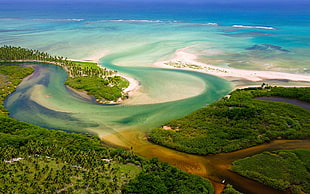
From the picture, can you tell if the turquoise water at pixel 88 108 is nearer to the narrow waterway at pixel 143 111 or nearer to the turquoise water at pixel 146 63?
the narrow waterway at pixel 143 111

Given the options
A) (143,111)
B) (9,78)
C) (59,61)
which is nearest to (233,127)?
(143,111)

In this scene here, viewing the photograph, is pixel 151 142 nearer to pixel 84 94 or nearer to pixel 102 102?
pixel 102 102

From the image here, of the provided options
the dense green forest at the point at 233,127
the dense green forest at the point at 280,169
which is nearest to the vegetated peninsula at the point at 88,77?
the dense green forest at the point at 233,127

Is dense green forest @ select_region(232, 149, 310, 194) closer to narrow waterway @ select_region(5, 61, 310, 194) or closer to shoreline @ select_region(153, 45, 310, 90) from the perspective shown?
narrow waterway @ select_region(5, 61, 310, 194)

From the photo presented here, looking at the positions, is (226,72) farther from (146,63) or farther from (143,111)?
(143,111)

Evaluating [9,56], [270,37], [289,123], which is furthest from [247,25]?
[9,56]

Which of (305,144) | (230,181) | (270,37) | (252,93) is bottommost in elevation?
(230,181)
